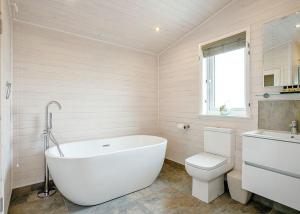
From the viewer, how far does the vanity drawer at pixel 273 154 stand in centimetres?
154

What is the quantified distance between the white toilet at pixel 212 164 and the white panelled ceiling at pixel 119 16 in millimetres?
1718

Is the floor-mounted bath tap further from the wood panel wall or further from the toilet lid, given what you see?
the toilet lid

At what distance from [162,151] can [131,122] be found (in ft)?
3.41

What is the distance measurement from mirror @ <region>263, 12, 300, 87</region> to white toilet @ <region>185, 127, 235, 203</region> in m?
0.85

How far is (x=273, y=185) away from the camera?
66.2 inches

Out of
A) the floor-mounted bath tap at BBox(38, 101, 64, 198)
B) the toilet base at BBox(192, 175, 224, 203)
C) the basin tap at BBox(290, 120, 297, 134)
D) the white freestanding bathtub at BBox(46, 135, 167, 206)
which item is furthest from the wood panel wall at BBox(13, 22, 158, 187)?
the basin tap at BBox(290, 120, 297, 134)

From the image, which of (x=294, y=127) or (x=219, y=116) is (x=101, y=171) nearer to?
(x=219, y=116)

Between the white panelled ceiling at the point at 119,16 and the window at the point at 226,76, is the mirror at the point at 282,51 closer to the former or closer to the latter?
the window at the point at 226,76

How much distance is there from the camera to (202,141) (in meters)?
2.78

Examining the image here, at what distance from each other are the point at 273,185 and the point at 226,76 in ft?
5.31

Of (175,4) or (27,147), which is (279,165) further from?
(27,147)

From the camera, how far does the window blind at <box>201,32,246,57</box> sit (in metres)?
2.37

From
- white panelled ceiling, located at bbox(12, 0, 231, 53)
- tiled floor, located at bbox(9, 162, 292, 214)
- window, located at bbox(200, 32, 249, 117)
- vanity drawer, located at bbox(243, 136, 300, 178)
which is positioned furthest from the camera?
window, located at bbox(200, 32, 249, 117)

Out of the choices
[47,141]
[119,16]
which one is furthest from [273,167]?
[47,141]
